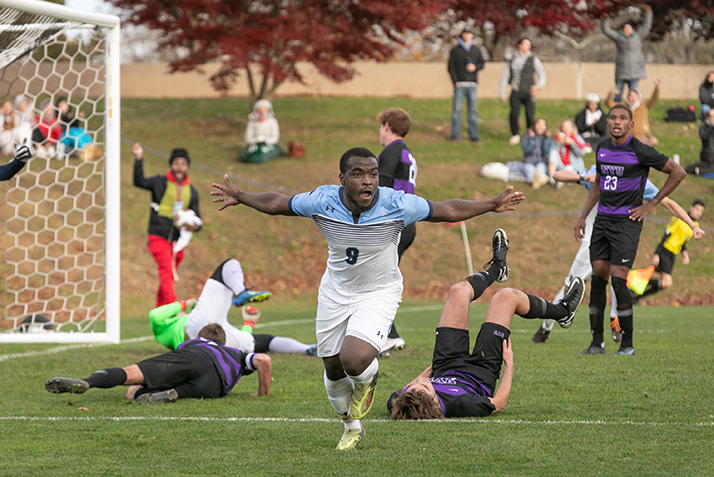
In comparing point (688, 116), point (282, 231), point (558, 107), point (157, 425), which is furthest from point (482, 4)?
point (157, 425)

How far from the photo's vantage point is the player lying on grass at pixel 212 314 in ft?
28.4

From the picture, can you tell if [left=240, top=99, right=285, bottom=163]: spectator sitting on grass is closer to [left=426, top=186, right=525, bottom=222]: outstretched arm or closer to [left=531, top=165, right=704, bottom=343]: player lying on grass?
[left=531, top=165, right=704, bottom=343]: player lying on grass

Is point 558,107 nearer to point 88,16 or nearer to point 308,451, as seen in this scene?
point 88,16

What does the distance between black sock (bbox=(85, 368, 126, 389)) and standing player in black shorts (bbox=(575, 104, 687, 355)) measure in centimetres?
482

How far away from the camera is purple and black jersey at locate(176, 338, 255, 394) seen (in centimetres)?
709

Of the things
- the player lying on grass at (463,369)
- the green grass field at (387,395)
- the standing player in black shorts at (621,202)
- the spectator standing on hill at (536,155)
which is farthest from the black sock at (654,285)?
the player lying on grass at (463,369)

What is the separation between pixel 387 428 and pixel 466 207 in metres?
1.69

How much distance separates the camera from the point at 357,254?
17.4 ft

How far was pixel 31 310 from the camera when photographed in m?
15.4

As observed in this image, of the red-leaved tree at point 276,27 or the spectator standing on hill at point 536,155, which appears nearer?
the spectator standing on hill at point 536,155

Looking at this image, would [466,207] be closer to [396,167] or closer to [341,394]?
[341,394]

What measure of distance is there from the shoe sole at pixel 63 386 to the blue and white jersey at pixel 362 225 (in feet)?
7.47

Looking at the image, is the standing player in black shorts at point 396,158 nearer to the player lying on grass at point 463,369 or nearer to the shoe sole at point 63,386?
the player lying on grass at point 463,369

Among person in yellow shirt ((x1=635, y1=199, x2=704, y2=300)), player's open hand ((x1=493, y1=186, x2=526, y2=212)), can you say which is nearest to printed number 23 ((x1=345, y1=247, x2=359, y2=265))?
player's open hand ((x1=493, y1=186, x2=526, y2=212))
